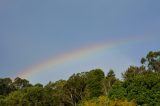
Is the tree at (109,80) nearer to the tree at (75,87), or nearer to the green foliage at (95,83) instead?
the green foliage at (95,83)

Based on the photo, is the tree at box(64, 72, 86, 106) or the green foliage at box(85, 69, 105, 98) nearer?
the green foliage at box(85, 69, 105, 98)

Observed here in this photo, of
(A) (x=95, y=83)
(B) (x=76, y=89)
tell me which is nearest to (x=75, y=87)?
(B) (x=76, y=89)

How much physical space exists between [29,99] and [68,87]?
1309 cm

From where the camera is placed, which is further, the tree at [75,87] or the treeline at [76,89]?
the tree at [75,87]

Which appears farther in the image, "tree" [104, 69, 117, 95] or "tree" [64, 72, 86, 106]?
"tree" [64, 72, 86, 106]

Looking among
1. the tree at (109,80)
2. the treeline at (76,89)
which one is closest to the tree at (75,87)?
the treeline at (76,89)

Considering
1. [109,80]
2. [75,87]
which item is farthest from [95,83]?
[75,87]

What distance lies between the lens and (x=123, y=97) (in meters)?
71.5

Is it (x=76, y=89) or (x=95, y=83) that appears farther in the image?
(x=76, y=89)

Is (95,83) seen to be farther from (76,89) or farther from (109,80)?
(76,89)

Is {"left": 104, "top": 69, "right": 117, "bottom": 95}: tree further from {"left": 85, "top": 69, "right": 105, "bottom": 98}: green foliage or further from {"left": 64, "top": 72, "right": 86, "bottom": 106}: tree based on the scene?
{"left": 64, "top": 72, "right": 86, "bottom": 106}: tree

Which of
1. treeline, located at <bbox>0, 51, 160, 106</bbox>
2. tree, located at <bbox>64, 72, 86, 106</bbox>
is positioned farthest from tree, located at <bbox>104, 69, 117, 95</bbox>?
tree, located at <bbox>64, 72, 86, 106</bbox>

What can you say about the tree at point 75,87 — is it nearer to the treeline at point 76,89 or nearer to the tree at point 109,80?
the treeline at point 76,89

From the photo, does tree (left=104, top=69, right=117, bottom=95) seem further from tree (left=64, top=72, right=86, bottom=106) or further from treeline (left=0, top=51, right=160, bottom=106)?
tree (left=64, top=72, right=86, bottom=106)
